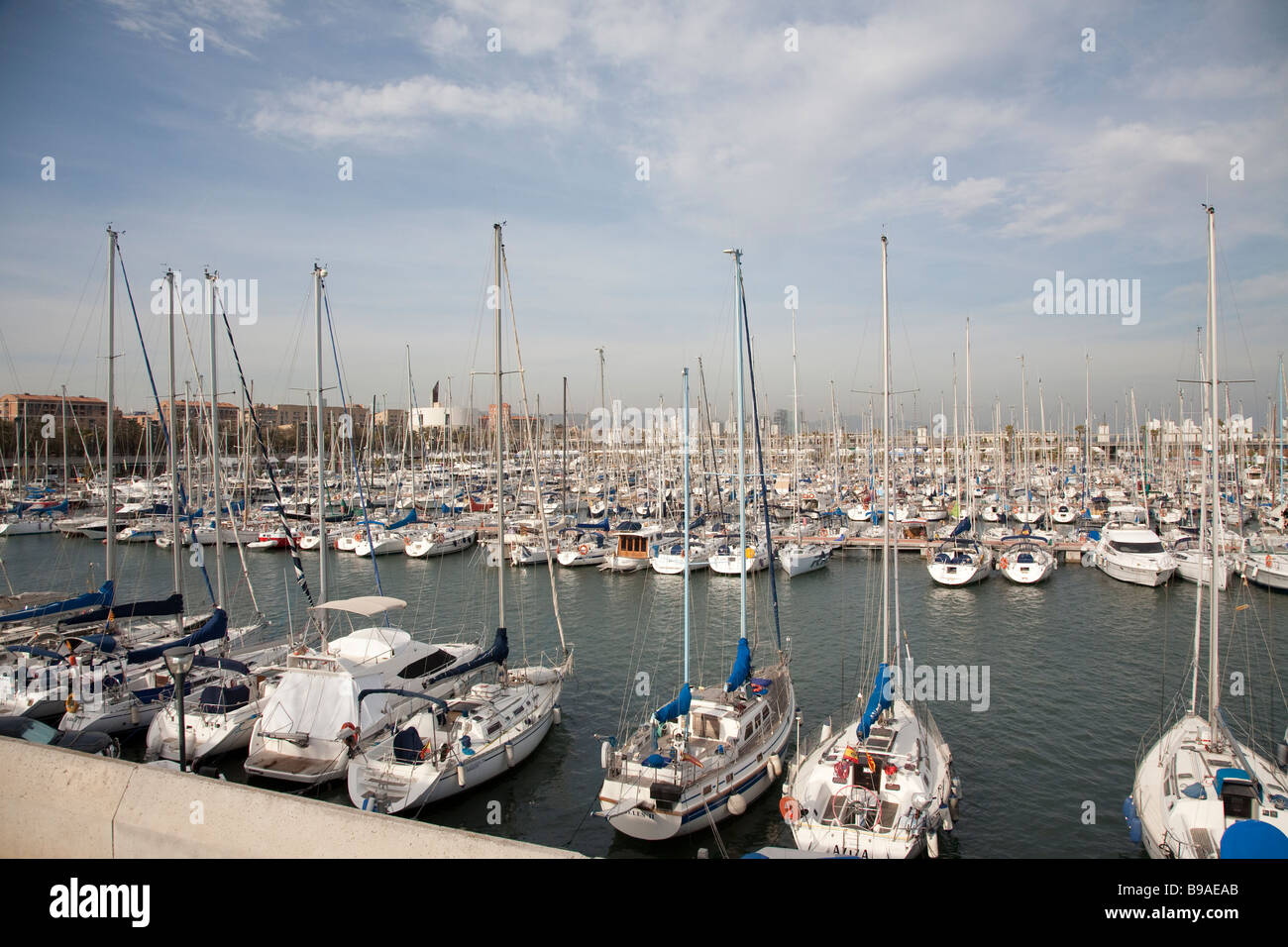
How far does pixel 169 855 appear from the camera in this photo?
767 centimetres

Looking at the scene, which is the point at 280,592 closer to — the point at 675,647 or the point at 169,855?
the point at 675,647

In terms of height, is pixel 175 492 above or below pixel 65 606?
above

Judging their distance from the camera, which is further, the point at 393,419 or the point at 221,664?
the point at 393,419

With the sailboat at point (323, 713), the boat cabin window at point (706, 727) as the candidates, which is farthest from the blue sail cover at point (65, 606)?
the boat cabin window at point (706, 727)

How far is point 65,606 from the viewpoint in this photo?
23812mm

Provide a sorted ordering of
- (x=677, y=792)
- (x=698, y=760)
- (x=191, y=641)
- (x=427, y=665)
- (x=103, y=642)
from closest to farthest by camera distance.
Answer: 1. (x=677, y=792)
2. (x=698, y=760)
3. (x=427, y=665)
4. (x=191, y=641)
5. (x=103, y=642)

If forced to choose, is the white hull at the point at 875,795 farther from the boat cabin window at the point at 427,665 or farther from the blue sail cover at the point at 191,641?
the blue sail cover at the point at 191,641

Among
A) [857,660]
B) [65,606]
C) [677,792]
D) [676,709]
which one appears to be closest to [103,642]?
[65,606]

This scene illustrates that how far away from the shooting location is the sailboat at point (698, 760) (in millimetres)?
14031

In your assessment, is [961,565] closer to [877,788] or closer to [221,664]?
[877,788]

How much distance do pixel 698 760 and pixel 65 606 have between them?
A: 21019mm

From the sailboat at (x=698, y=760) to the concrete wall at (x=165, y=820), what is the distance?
7.41 metres
